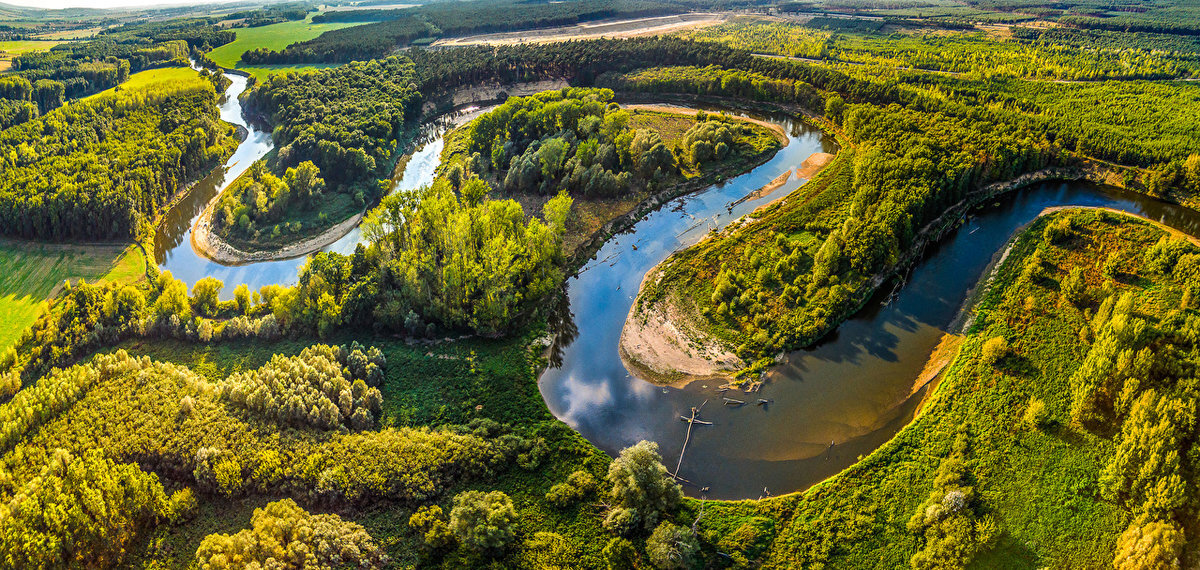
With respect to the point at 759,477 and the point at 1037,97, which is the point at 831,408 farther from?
the point at 1037,97

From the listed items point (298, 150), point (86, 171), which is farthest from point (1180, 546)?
point (86, 171)

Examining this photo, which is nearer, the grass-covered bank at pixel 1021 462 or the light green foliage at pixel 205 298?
the grass-covered bank at pixel 1021 462

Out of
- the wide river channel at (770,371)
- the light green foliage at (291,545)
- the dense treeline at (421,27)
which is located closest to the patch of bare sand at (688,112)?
the wide river channel at (770,371)

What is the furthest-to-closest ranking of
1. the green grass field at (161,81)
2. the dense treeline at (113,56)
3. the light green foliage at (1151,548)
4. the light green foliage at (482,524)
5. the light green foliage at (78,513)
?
the dense treeline at (113,56) < the green grass field at (161,81) < the light green foliage at (482,524) < the light green foliage at (78,513) < the light green foliage at (1151,548)

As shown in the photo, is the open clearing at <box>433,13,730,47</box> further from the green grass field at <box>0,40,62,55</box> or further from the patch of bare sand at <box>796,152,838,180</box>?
the green grass field at <box>0,40,62,55</box>

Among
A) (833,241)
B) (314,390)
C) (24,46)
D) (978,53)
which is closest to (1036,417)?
(833,241)

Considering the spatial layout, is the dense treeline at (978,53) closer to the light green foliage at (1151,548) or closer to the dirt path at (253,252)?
the light green foliage at (1151,548)

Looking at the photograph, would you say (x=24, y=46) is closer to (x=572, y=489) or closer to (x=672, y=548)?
(x=572, y=489)
